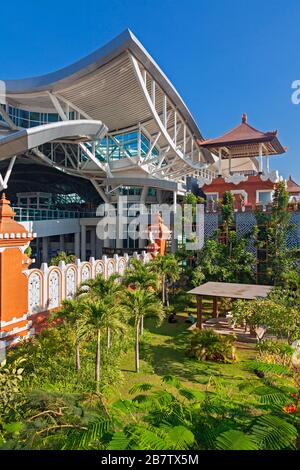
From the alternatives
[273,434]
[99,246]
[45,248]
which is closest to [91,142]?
[99,246]

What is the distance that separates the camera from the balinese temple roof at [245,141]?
2855 centimetres

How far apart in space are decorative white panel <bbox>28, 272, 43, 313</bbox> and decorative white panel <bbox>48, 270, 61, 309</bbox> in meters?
0.53

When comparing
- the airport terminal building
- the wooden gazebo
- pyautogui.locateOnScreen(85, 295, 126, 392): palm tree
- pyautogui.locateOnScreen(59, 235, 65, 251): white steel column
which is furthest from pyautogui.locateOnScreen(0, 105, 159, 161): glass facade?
pyautogui.locateOnScreen(85, 295, 126, 392): palm tree

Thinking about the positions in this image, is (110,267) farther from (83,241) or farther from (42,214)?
(83,241)

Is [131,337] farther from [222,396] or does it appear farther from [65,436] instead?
[65,436]

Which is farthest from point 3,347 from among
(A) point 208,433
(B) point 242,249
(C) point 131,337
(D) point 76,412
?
(B) point 242,249

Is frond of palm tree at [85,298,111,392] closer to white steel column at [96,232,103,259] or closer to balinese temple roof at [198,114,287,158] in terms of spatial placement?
balinese temple roof at [198,114,287,158]

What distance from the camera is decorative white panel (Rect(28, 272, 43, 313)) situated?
11.9 meters

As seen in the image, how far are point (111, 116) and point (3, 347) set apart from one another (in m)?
29.3

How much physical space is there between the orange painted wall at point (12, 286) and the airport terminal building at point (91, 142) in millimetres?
12939

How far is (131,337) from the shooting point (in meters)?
13.5

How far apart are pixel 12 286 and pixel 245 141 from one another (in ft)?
79.8

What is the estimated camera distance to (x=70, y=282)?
14.4 metres

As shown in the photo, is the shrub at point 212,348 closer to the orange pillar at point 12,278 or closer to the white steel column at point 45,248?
the orange pillar at point 12,278
